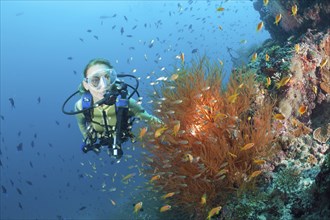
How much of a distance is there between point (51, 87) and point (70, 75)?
11.5 metres

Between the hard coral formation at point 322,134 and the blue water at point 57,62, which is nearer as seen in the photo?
the hard coral formation at point 322,134

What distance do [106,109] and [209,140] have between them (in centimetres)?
209

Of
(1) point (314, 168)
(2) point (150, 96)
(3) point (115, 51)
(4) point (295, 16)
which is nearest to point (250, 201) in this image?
(1) point (314, 168)

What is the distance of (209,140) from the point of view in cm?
511

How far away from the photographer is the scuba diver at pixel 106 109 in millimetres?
5484

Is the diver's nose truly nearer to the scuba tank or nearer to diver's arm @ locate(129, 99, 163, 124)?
the scuba tank

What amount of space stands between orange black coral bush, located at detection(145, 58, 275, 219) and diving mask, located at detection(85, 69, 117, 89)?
108cm

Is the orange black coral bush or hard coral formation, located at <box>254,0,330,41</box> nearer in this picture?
the orange black coral bush

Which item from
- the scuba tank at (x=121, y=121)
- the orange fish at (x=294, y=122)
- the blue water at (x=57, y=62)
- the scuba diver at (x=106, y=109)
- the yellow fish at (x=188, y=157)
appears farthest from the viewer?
the blue water at (x=57, y=62)

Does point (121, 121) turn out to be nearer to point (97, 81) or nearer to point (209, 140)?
point (97, 81)

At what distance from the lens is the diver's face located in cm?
551

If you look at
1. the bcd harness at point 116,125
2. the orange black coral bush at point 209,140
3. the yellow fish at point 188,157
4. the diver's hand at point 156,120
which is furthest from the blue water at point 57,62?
the yellow fish at point 188,157

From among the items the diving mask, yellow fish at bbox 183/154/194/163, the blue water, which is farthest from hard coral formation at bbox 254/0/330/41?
the blue water

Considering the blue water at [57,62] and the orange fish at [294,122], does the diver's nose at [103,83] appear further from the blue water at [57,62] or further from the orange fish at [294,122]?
the blue water at [57,62]
